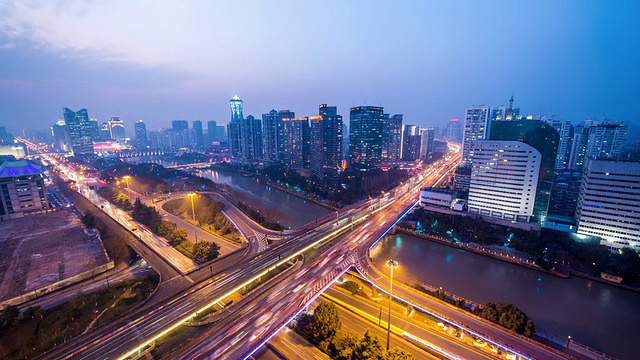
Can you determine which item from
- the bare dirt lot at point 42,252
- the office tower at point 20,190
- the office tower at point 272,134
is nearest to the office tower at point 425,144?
the office tower at point 272,134

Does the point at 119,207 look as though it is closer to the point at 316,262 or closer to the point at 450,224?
the point at 316,262

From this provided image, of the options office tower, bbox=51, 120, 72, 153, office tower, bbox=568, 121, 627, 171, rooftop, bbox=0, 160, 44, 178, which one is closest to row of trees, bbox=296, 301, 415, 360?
rooftop, bbox=0, 160, 44, 178

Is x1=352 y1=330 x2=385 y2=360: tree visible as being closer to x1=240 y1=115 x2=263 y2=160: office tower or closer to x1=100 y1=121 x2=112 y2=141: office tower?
x1=240 y1=115 x2=263 y2=160: office tower

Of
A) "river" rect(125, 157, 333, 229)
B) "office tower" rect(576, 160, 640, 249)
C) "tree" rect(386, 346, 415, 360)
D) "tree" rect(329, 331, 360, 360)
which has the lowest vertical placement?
"river" rect(125, 157, 333, 229)

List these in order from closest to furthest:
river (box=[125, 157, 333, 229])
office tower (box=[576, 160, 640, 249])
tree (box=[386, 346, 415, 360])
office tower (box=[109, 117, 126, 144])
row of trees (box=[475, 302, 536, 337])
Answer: tree (box=[386, 346, 415, 360])
row of trees (box=[475, 302, 536, 337])
office tower (box=[576, 160, 640, 249])
river (box=[125, 157, 333, 229])
office tower (box=[109, 117, 126, 144])

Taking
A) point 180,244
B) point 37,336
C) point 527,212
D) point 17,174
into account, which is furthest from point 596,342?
point 17,174

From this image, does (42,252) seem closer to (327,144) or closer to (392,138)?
(327,144)
